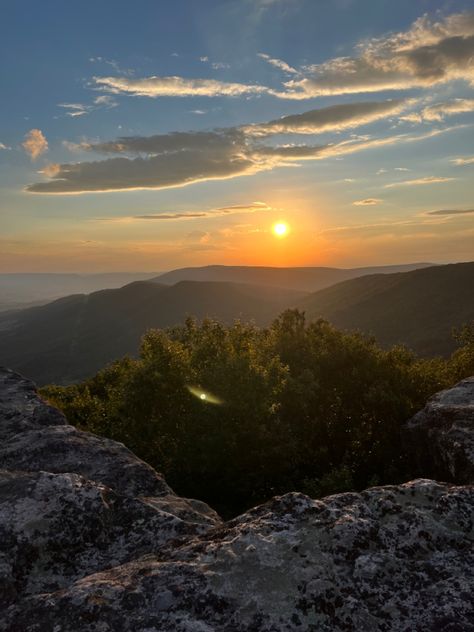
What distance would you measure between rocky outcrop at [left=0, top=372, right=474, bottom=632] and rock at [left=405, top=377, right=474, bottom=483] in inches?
489

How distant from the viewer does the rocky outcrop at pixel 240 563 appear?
18.6ft

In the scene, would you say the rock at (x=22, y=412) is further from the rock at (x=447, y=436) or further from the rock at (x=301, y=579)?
the rock at (x=447, y=436)

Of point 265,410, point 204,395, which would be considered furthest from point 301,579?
point 204,395

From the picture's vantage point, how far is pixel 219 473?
2744 centimetres

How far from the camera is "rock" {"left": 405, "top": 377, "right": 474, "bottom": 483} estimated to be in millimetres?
18891

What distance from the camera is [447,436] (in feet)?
66.6

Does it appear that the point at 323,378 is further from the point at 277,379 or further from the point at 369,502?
the point at 369,502

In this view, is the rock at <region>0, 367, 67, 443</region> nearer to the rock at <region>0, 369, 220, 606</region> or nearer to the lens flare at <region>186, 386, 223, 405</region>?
the rock at <region>0, 369, 220, 606</region>

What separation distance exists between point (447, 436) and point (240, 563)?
54.0 ft

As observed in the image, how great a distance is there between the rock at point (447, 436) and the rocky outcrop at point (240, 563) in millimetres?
12418

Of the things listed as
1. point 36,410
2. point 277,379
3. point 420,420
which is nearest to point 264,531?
point 36,410

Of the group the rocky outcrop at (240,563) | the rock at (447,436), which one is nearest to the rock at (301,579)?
the rocky outcrop at (240,563)

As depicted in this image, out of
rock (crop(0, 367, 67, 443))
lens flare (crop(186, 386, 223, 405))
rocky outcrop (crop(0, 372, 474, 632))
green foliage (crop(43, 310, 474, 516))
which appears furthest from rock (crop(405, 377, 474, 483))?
rock (crop(0, 367, 67, 443))

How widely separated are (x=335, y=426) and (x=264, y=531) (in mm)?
30139
